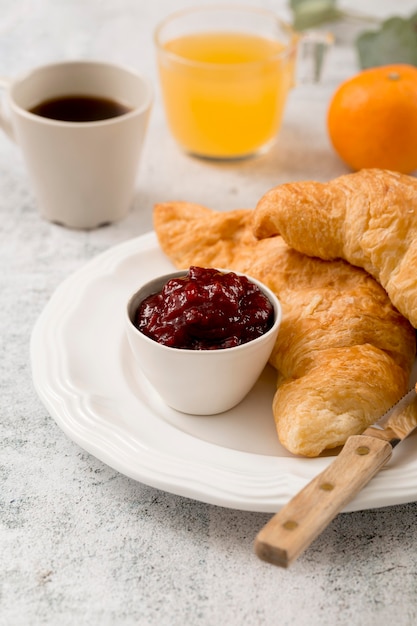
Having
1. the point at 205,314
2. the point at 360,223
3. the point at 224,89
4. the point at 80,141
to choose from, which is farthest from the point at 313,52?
the point at 205,314

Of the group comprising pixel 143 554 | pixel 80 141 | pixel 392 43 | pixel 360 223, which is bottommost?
pixel 143 554

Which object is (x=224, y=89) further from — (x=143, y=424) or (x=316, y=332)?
(x=143, y=424)

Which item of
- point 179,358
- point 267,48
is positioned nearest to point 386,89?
point 267,48

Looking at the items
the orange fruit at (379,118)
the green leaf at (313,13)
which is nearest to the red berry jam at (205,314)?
the orange fruit at (379,118)

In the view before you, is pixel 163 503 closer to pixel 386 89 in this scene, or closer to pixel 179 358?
pixel 179 358

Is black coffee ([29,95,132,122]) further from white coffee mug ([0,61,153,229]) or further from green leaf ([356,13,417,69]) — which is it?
green leaf ([356,13,417,69])

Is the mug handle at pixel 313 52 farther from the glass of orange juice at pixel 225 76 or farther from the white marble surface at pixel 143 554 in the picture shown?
the white marble surface at pixel 143 554
